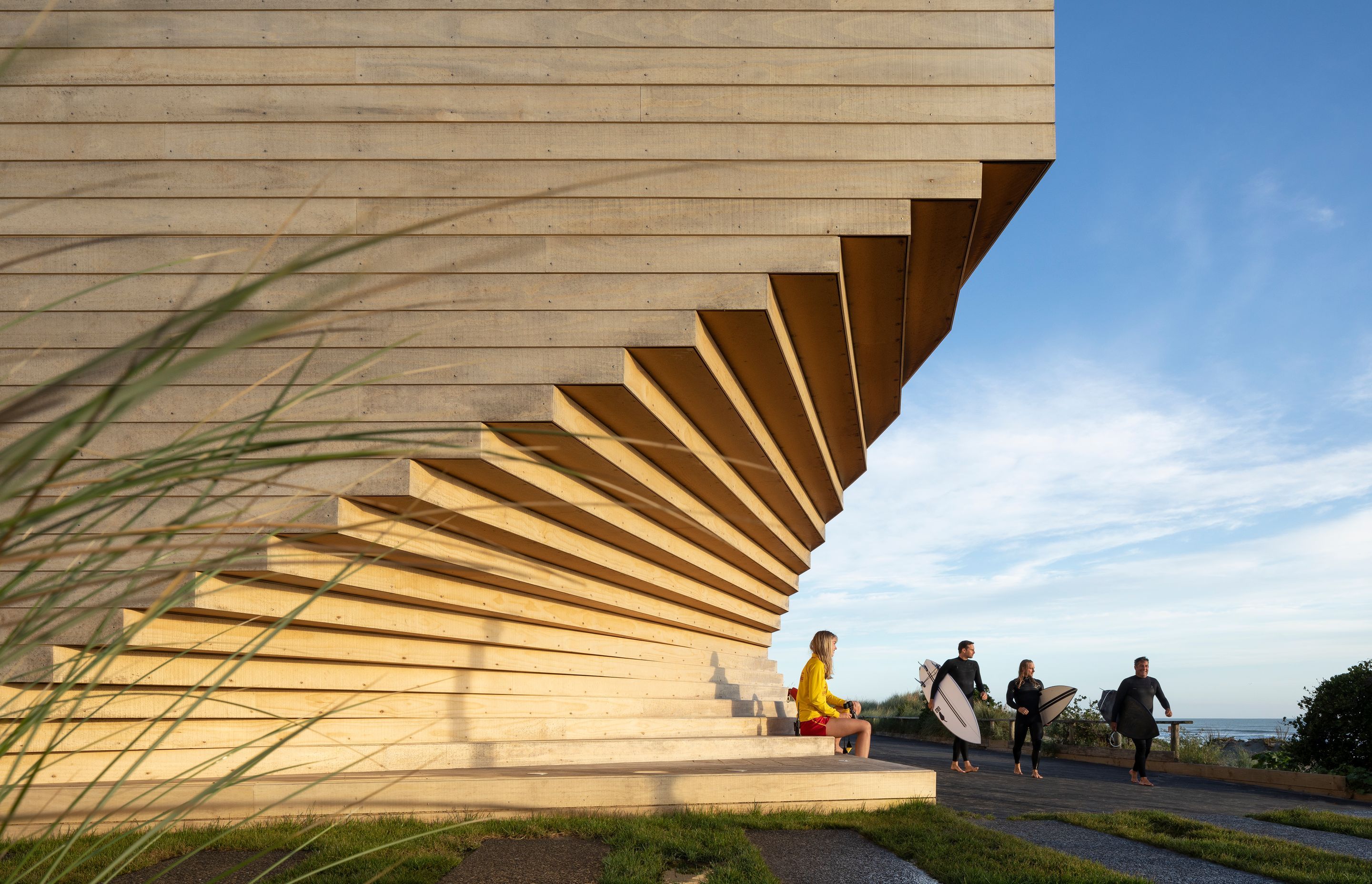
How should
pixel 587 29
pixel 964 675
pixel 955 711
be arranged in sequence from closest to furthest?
pixel 587 29 → pixel 955 711 → pixel 964 675

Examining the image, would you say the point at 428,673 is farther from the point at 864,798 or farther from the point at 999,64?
the point at 999,64

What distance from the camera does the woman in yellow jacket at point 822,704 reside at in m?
7.72

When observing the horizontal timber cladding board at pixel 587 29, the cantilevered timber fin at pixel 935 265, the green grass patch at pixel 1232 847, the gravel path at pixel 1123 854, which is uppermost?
the horizontal timber cladding board at pixel 587 29

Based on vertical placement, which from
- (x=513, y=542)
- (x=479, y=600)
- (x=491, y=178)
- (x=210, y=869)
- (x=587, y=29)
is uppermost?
(x=587, y=29)

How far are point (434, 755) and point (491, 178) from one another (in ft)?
12.4

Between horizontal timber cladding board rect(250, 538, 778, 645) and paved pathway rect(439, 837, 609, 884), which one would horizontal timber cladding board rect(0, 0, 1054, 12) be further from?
paved pathway rect(439, 837, 609, 884)

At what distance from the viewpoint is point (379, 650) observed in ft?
18.8

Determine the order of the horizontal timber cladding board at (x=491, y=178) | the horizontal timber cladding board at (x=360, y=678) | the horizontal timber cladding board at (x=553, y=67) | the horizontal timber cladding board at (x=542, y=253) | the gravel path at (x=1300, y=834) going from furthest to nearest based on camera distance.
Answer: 1. the gravel path at (x=1300, y=834)
2. the horizontal timber cladding board at (x=553, y=67)
3. the horizontal timber cladding board at (x=491, y=178)
4. the horizontal timber cladding board at (x=542, y=253)
5. the horizontal timber cladding board at (x=360, y=678)

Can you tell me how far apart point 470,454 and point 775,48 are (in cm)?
309

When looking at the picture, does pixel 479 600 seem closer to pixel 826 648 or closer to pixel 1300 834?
pixel 826 648

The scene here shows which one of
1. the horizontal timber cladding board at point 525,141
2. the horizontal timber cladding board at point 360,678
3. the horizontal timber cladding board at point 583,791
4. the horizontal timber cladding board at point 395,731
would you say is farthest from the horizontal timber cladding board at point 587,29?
the horizontal timber cladding board at point 583,791

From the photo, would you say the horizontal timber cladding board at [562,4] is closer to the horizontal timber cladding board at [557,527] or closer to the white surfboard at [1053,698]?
the horizontal timber cladding board at [557,527]

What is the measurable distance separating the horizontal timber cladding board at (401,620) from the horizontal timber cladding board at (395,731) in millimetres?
541

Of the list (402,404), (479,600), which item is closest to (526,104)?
(402,404)
